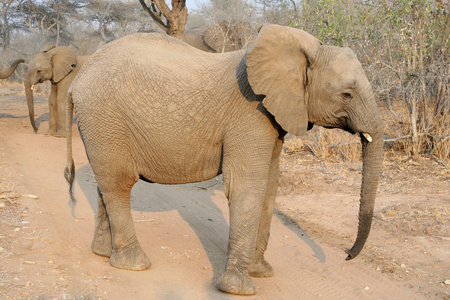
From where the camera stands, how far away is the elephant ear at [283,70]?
3.96 metres

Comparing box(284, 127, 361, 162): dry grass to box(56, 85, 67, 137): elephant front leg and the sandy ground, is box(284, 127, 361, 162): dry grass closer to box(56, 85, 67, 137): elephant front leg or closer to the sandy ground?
the sandy ground

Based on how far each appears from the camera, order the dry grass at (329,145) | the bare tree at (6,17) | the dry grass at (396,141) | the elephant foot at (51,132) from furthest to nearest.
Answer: the bare tree at (6,17), the elephant foot at (51,132), the dry grass at (329,145), the dry grass at (396,141)

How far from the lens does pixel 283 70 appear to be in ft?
13.1

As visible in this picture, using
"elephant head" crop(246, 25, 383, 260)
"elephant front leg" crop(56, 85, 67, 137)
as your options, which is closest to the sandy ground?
"elephant head" crop(246, 25, 383, 260)

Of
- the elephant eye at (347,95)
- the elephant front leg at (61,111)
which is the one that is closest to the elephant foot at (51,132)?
the elephant front leg at (61,111)

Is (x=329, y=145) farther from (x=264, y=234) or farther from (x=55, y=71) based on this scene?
(x=55, y=71)

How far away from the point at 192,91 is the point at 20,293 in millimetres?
2051

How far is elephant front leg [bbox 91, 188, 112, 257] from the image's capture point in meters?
4.94

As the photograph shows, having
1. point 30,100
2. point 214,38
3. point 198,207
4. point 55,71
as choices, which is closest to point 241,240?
point 198,207

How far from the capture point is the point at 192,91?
425cm

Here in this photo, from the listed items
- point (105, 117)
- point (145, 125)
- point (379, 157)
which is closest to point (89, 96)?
point (105, 117)

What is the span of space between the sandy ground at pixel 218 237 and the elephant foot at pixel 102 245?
10 centimetres

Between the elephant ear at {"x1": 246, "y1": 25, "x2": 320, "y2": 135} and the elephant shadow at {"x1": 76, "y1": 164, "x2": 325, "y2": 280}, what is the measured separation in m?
1.68

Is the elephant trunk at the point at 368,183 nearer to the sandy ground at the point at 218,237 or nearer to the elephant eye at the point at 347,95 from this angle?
the elephant eye at the point at 347,95
